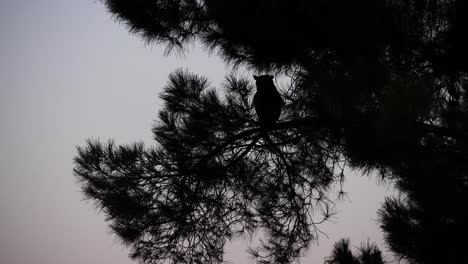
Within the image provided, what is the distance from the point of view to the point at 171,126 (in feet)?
9.36

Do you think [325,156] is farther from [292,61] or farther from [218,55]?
[218,55]

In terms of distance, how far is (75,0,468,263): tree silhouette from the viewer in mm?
1649

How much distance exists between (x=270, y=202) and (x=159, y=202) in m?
0.79

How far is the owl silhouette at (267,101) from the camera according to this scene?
2619mm

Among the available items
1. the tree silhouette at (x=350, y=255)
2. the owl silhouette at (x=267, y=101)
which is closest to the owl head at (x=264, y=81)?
the owl silhouette at (x=267, y=101)

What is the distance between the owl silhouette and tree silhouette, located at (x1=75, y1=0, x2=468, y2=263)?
0.06m

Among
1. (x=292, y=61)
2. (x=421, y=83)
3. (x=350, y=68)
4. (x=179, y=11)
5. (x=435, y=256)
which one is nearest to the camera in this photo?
(x=421, y=83)

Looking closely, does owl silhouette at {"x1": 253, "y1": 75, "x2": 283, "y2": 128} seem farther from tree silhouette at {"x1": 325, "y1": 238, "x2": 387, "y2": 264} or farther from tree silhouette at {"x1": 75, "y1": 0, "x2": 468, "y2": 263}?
tree silhouette at {"x1": 325, "y1": 238, "x2": 387, "y2": 264}

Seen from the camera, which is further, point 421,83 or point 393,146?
point 393,146

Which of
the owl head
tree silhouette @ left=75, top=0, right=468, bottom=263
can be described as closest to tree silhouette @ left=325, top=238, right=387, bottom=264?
tree silhouette @ left=75, top=0, right=468, bottom=263

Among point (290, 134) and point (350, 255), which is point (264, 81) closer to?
point (290, 134)

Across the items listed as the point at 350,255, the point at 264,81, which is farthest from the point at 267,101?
the point at 350,255

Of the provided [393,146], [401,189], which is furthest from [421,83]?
[401,189]

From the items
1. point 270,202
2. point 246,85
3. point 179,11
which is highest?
point 179,11
